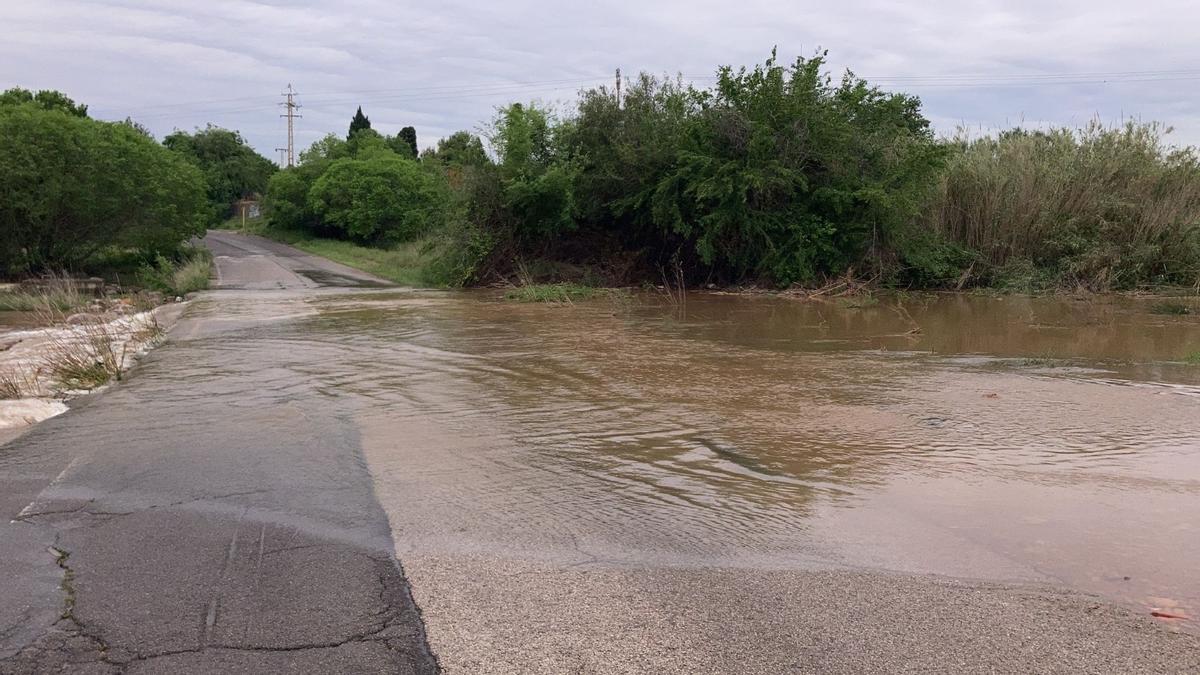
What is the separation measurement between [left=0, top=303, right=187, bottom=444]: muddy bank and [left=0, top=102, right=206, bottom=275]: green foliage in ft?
47.4

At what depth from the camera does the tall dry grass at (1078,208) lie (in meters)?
24.9

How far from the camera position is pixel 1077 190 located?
1032 inches

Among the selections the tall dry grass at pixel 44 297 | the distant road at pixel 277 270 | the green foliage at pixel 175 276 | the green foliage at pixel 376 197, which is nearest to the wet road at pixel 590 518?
the tall dry grass at pixel 44 297

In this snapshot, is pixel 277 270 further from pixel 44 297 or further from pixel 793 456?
pixel 793 456

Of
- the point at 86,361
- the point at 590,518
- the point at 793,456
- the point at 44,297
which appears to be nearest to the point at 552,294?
the point at 44,297

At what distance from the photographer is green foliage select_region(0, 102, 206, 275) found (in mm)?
29750

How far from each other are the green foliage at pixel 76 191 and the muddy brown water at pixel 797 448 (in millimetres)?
20149

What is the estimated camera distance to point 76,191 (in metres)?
30.8

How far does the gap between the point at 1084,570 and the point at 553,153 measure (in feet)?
85.5

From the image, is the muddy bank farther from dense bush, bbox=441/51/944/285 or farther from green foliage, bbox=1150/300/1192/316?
green foliage, bbox=1150/300/1192/316

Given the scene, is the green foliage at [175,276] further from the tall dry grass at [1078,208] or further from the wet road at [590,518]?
the tall dry grass at [1078,208]

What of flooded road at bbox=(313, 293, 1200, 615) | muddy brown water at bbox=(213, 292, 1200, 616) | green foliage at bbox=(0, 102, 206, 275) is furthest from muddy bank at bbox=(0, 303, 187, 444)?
green foliage at bbox=(0, 102, 206, 275)

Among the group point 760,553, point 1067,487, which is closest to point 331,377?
point 760,553

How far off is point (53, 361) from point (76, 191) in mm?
22675
